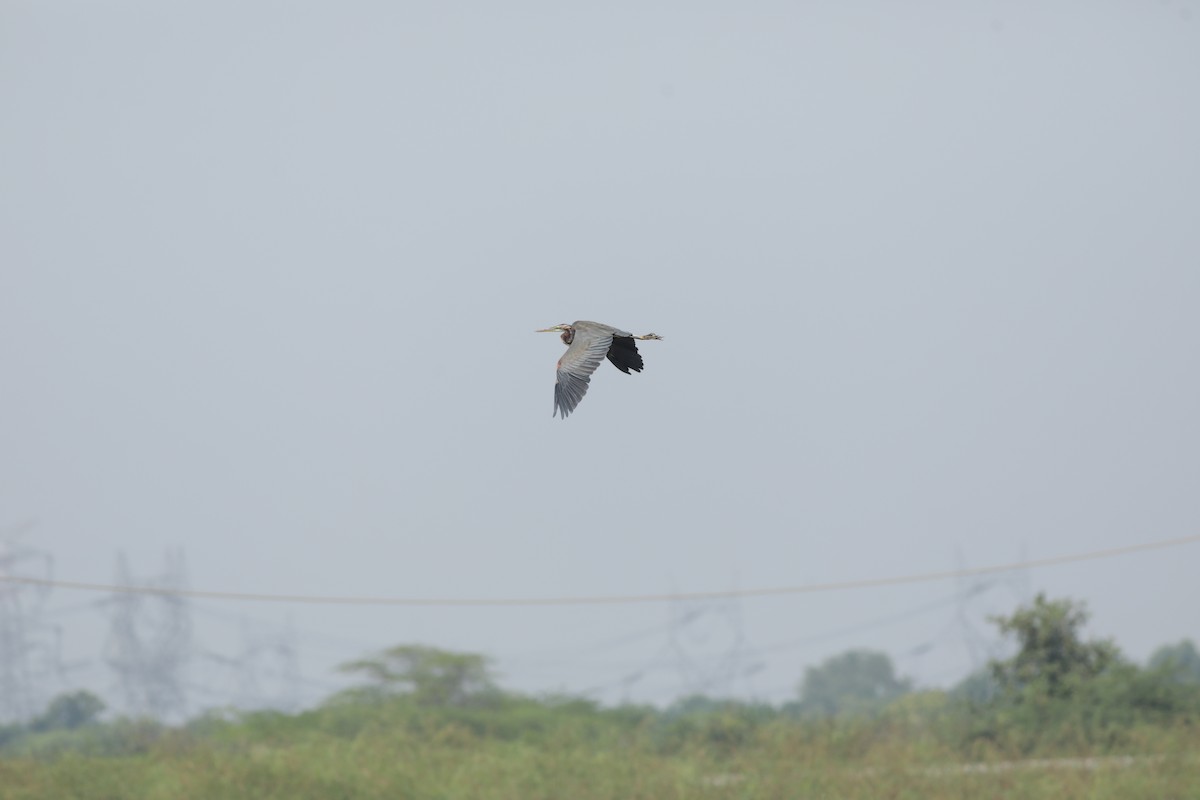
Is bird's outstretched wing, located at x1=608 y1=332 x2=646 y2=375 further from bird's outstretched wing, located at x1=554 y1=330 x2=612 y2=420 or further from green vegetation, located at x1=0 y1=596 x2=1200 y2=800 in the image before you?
green vegetation, located at x1=0 y1=596 x2=1200 y2=800

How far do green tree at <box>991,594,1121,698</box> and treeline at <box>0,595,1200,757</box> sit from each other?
1cm

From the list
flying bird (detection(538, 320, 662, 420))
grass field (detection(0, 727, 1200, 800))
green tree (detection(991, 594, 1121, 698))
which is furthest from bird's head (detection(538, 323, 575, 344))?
green tree (detection(991, 594, 1121, 698))

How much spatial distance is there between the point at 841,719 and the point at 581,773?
454 centimetres

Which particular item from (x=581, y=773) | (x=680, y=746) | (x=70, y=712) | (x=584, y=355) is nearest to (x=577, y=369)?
(x=584, y=355)

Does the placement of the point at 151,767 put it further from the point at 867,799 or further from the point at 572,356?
the point at 572,356

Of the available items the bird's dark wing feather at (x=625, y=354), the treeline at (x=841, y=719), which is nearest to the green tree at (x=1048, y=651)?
the treeline at (x=841, y=719)

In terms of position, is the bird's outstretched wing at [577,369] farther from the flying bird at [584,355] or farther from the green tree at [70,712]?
the green tree at [70,712]

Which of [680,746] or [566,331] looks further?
[680,746]

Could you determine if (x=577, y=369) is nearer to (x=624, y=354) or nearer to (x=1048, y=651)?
(x=624, y=354)

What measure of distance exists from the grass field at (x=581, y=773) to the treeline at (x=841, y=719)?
56 centimetres

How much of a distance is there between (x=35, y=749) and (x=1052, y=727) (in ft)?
41.5

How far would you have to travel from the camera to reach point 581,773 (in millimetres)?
16328

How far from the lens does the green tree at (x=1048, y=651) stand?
20.8 meters

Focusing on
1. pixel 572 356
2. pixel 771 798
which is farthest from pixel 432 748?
pixel 572 356
